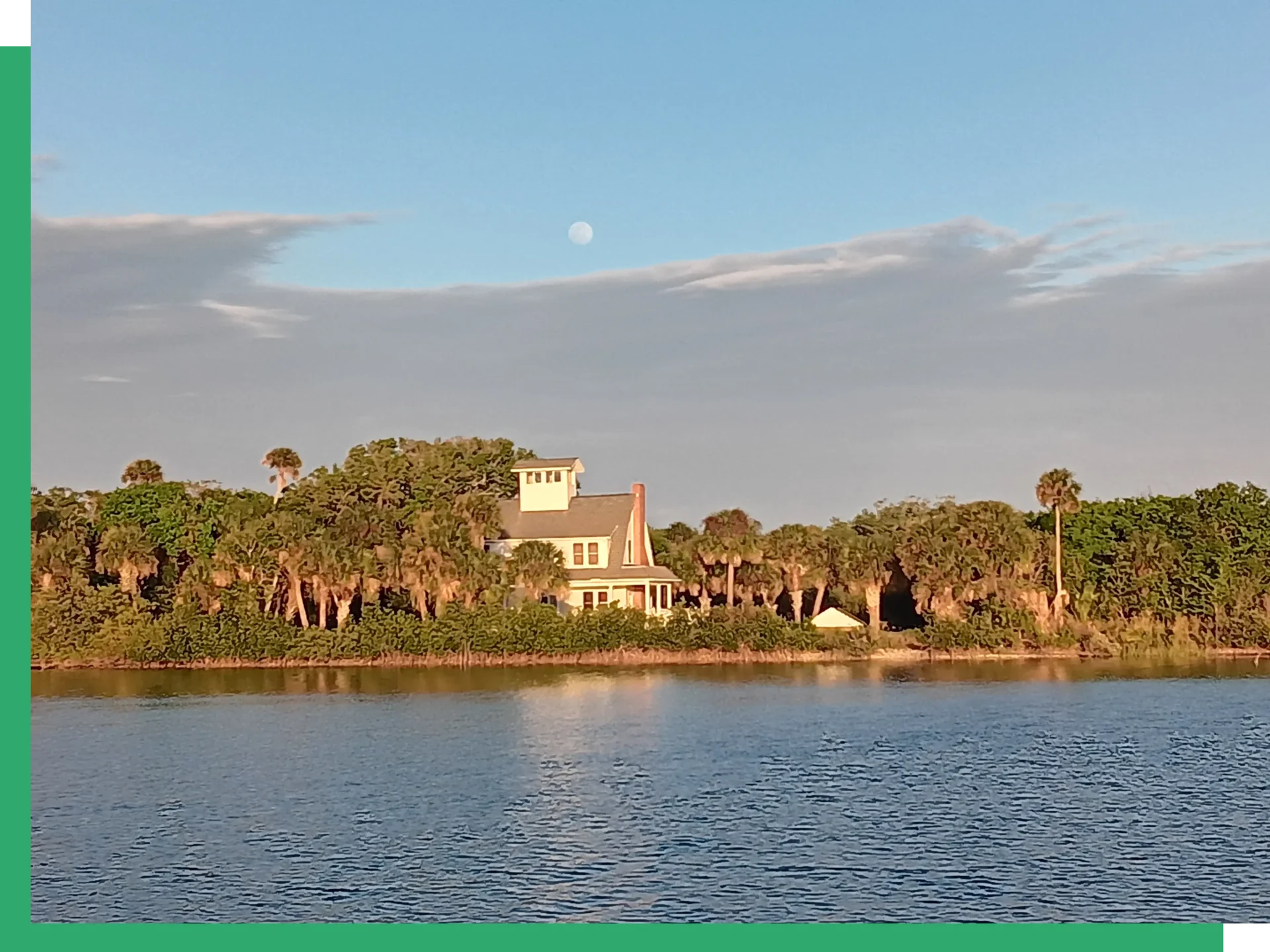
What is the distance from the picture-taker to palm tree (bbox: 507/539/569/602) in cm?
6531

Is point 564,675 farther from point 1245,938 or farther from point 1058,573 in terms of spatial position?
point 1245,938

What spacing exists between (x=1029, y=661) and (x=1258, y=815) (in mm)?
35578

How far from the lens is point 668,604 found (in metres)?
72.4

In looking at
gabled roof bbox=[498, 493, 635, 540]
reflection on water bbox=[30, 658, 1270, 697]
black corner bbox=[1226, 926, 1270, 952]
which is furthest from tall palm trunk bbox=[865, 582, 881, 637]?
black corner bbox=[1226, 926, 1270, 952]

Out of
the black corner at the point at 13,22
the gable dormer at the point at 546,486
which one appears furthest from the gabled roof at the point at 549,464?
the black corner at the point at 13,22

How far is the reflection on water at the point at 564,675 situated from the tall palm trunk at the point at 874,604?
256 cm

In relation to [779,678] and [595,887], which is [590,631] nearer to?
[779,678]

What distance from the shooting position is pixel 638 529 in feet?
240

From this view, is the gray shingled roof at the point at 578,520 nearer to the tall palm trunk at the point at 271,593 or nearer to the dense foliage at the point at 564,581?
the dense foliage at the point at 564,581

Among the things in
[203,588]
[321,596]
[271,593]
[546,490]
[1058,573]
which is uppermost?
[546,490]

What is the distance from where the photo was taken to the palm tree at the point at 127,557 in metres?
66.8

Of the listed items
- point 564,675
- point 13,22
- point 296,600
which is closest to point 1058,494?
point 564,675

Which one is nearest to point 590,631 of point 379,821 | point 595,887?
point 379,821

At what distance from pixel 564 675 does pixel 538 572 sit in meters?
5.95
